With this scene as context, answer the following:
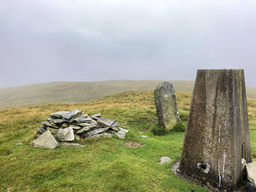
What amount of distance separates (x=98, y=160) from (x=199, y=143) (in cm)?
476

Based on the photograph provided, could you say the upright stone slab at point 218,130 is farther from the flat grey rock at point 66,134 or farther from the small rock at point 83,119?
the small rock at point 83,119

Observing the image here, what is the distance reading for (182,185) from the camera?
606 centimetres

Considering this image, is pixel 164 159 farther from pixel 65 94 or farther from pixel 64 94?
pixel 64 94

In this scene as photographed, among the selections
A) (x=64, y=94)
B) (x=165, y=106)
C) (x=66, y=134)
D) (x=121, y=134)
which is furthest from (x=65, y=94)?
(x=66, y=134)

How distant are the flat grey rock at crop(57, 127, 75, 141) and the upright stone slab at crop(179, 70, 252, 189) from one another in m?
6.69

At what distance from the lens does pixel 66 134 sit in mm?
9703

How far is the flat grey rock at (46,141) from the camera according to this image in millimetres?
8891

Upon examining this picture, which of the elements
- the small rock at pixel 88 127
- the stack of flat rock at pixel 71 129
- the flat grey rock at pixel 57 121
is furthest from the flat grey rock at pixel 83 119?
the flat grey rock at pixel 57 121

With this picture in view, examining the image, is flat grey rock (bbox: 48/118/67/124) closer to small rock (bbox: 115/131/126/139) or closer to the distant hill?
small rock (bbox: 115/131/126/139)

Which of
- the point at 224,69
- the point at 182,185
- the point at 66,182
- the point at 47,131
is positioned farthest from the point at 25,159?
the point at 224,69

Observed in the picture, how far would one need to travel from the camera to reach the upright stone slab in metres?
5.56

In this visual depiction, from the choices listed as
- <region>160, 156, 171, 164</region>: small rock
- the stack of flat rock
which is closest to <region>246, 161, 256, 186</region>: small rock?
<region>160, 156, 171, 164</region>: small rock

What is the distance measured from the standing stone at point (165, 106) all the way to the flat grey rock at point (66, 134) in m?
7.69

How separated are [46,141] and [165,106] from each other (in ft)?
31.9
